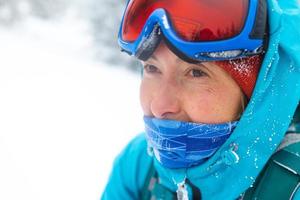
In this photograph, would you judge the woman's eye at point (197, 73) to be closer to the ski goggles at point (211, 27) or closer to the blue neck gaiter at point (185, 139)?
the ski goggles at point (211, 27)

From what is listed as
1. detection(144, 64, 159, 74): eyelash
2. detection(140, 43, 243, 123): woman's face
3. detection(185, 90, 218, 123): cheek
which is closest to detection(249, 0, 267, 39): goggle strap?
detection(140, 43, 243, 123): woman's face

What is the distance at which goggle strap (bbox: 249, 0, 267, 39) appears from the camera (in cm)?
179

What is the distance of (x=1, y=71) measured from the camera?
961cm

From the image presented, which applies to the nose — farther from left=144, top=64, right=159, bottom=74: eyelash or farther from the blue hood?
the blue hood

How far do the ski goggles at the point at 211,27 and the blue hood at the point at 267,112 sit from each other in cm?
8

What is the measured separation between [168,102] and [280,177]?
58cm

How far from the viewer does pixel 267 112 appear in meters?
1.92

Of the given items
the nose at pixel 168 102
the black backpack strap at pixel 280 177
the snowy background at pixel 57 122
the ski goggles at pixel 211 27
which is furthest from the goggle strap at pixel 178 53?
the snowy background at pixel 57 122

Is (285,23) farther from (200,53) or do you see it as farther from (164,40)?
(164,40)

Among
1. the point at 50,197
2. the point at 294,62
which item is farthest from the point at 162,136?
the point at 50,197

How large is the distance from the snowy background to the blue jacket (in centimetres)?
261

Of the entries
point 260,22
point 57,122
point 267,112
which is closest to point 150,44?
point 260,22

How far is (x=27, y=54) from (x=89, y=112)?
5481 mm

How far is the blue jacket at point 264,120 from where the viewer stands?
1856mm
